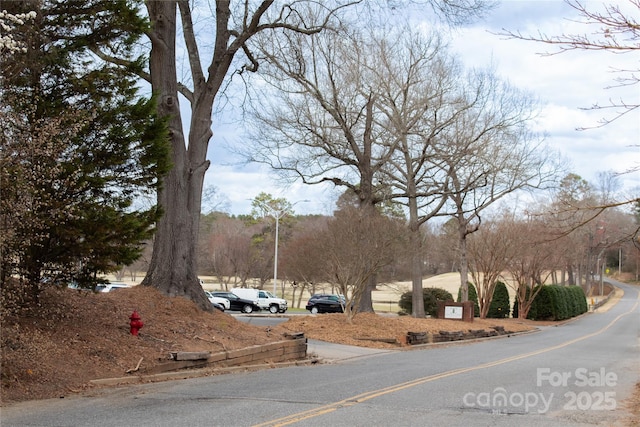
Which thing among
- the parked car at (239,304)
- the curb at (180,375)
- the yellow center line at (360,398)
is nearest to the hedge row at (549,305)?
the parked car at (239,304)

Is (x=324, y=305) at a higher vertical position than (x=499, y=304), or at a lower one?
lower

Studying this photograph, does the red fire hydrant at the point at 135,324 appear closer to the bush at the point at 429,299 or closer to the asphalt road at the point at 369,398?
the asphalt road at the point at 369,398

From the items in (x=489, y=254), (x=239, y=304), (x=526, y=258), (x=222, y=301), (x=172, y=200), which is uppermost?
(x=526, y=258)

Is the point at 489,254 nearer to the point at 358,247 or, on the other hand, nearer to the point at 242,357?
the point at 358,247

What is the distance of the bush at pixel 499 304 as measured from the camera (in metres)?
47.8

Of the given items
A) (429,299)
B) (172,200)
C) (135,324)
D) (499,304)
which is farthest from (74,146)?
(499,304)

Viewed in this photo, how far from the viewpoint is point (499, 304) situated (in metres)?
47.9

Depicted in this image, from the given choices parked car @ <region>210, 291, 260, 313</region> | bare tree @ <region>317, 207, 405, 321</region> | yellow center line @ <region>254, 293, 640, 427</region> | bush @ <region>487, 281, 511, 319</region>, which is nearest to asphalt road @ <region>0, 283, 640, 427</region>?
yellow center line @ <region>254, 293, 640, 427</region>

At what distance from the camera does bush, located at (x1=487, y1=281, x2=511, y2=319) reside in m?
47.8

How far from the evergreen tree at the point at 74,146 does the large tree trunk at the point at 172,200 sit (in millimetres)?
3267

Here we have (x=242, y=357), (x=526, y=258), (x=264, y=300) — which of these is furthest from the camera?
(x=264, y=300)

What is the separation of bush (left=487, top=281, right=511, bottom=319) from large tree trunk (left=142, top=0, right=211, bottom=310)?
34.5 m

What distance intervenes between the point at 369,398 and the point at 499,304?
39353 mm

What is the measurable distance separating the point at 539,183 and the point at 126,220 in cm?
2708
